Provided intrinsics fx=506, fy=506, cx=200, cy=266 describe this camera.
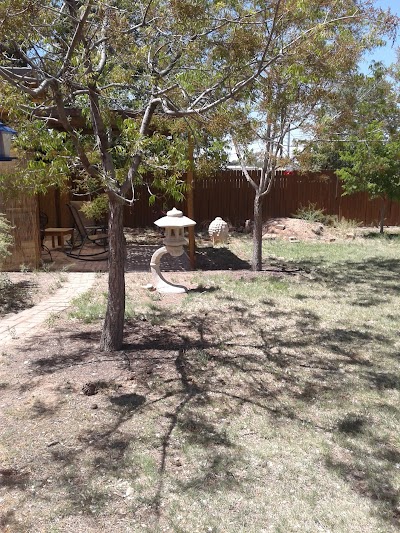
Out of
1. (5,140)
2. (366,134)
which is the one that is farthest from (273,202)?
(5,140)

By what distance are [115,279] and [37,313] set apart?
81.3 inches

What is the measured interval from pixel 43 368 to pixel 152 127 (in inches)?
174

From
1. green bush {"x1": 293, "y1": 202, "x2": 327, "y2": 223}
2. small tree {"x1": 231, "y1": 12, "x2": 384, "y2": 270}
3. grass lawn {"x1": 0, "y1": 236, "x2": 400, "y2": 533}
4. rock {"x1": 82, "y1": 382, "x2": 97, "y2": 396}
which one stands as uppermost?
small tree {"x1": 231, "y1": 12, "x2": 384, "y2": 270}

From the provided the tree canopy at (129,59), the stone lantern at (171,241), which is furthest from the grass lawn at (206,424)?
the stone lantern at (171,241)

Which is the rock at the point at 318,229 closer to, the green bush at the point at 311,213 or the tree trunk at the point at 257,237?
the green bush at the point at 311,213

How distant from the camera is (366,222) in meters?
17.4

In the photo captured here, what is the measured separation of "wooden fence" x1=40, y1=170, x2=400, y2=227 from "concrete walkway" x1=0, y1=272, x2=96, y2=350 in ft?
27.8

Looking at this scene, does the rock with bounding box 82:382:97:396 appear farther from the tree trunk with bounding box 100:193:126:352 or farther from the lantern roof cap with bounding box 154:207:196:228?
the lantern roof cap with bounding box 154:207:196:228

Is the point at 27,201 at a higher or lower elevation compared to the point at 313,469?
higher

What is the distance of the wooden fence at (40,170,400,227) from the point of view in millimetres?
16406

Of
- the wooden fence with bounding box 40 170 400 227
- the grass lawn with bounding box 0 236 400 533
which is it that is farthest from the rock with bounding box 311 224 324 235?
the grass lawn with bounding box 0 236 400 533

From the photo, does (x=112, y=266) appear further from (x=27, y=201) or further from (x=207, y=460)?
(x=27, y=201)

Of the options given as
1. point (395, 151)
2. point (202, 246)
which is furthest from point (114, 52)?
point (395, 151)

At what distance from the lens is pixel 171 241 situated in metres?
7.12
